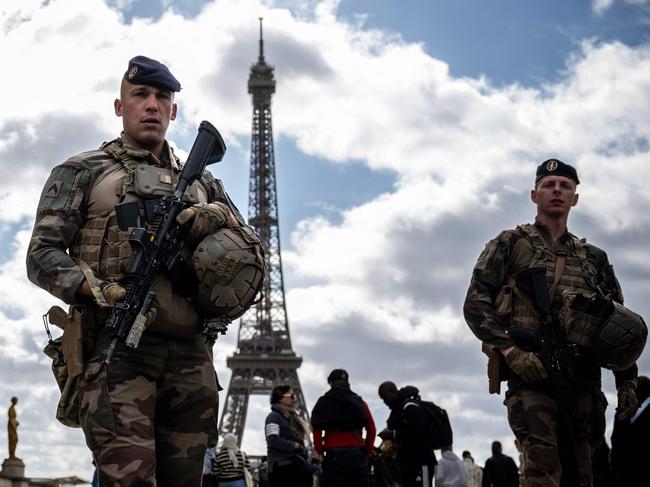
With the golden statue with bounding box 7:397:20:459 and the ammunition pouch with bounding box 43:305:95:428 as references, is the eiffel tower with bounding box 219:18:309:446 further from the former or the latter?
the ammunition pouch with bounding box 43:305:95:428

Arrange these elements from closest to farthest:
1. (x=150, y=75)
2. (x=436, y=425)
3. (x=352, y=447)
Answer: (x=150, y=75), (x=352, y=447), (x=436, y=425)

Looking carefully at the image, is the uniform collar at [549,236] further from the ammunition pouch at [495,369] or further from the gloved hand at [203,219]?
the gloved hand at [203,219]

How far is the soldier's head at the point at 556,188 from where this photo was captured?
7.36 m

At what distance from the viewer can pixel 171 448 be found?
190 inches

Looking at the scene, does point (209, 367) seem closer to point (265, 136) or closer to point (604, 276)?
point (604, 276)

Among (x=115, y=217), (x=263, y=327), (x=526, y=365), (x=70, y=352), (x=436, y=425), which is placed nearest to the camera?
(x=70, y=352)

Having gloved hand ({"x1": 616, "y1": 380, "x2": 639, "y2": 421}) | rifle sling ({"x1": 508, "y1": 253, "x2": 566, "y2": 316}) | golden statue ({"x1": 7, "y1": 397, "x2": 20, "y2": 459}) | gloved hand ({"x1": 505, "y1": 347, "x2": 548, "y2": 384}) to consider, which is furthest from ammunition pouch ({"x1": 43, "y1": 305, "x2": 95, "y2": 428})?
golden statue ({"x1": 7, "y1": 397, "x2": 20, "y2": 459})

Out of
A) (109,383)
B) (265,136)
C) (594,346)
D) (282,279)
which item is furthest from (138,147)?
(265,136)

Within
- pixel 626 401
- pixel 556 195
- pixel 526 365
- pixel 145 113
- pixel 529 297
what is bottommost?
pixel 626 401

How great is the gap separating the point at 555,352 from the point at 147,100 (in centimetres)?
310

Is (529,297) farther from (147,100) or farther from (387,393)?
(387,393)

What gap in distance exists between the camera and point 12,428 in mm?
39969

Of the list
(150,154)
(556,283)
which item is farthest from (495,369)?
(150,154)

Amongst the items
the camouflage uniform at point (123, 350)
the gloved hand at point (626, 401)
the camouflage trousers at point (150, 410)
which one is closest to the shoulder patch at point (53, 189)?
the camouflage uniform at point (123, 350)
